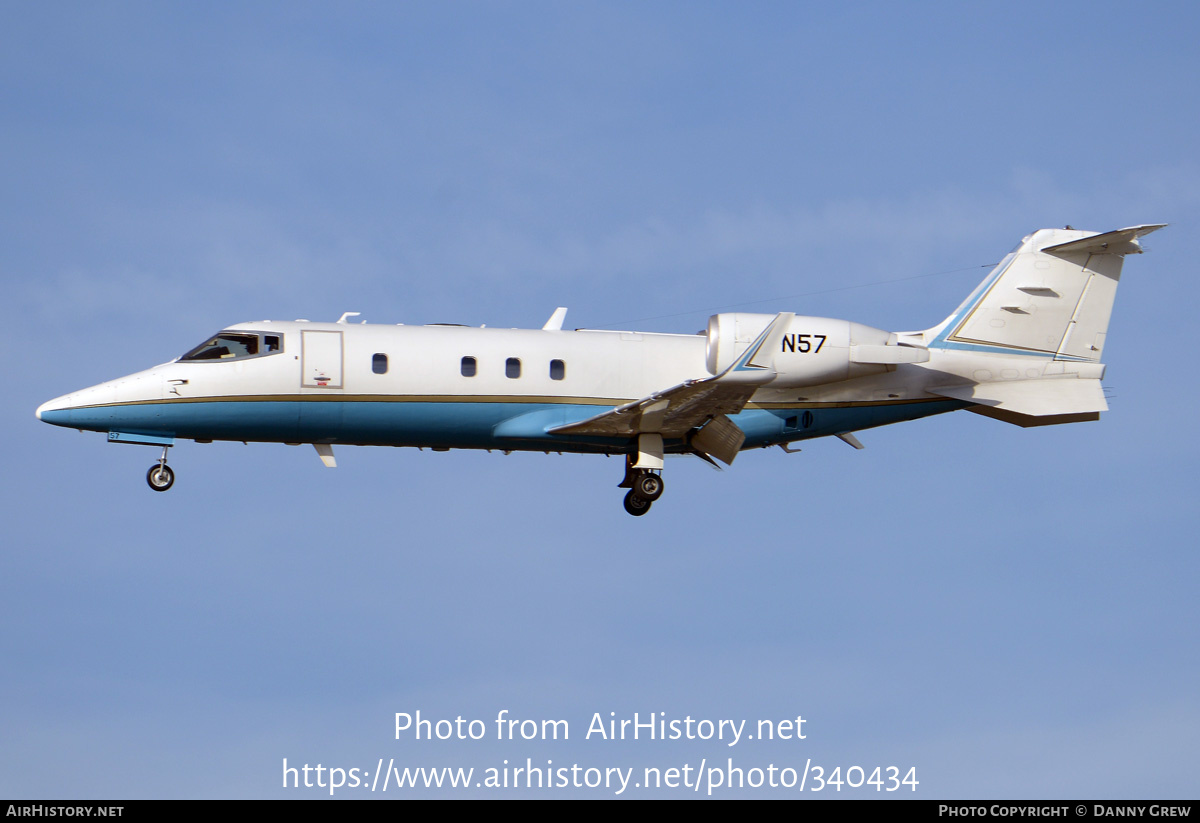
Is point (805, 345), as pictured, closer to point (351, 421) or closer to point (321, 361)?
point (351, 421)

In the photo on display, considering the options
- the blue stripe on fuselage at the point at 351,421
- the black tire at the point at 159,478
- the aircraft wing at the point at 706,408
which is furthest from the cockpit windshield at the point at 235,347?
the aircraft wing at the point at 706,408

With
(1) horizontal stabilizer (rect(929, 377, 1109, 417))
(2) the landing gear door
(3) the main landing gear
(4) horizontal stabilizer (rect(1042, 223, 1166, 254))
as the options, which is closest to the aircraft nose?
(2) the landing gear door

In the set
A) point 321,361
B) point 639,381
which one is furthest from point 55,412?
point 639,381

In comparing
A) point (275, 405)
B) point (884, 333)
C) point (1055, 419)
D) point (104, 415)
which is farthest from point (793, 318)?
point (104, 415)

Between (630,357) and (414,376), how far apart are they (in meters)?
4.06

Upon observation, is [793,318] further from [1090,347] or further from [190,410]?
[190,410]

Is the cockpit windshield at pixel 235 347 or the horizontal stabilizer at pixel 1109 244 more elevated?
the horizontal stabilizer at pixel 1109 244

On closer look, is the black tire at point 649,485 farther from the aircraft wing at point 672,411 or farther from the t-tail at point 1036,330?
the t-tail at point 1036,330

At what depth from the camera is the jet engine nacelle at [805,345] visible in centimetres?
2584

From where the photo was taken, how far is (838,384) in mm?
27938

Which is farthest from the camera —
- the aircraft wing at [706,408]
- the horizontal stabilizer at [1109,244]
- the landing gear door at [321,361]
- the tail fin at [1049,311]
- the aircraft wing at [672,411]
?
the tail fin at [1049,311]

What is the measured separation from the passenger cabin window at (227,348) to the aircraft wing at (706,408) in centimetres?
555

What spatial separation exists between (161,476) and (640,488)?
8.65m

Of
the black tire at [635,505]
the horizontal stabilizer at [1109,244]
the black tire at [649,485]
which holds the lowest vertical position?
the black tire at [635,505]
